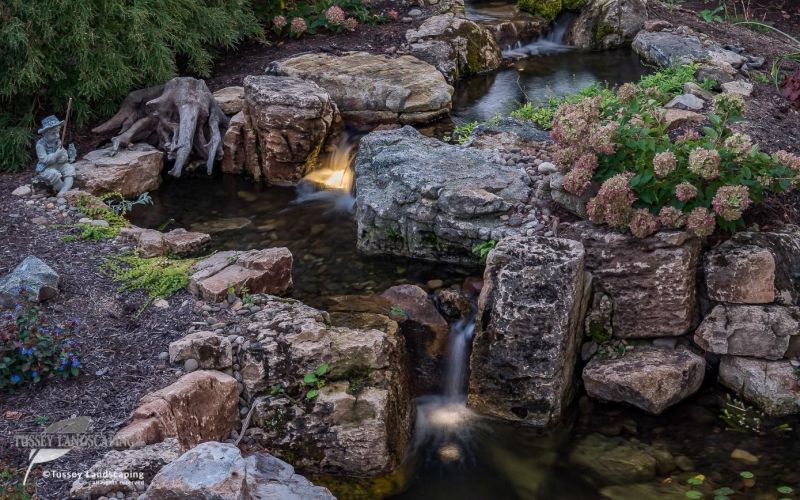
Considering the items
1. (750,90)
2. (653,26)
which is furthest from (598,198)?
(653,26)

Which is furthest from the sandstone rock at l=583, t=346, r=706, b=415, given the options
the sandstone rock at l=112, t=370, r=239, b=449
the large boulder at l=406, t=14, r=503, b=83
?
Answer: the large boulder at l=406, t=14, r=503, b=83

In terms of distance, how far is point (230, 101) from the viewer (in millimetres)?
10359

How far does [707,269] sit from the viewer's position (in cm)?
636

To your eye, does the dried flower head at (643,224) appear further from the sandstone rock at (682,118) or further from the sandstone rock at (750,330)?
the sandstone rock at (682,118)

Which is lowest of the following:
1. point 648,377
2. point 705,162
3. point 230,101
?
point 648,377

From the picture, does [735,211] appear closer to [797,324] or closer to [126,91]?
[797,324]

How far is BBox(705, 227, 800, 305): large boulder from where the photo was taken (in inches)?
243

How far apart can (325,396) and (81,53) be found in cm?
620

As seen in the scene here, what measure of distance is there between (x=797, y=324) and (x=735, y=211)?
1.05 metres

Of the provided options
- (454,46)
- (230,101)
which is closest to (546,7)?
(454,46)

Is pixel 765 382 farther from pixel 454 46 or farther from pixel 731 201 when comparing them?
pixel 454 46

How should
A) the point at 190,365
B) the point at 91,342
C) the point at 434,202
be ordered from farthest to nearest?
the point at 434,202, the point at 91,342, the point at 190,365

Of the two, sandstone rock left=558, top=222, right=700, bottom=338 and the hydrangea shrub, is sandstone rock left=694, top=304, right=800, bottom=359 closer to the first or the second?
sandstone rock left=558, top=222, right=700, bottom=338

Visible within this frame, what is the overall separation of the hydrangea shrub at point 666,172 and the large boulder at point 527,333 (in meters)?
0.67
